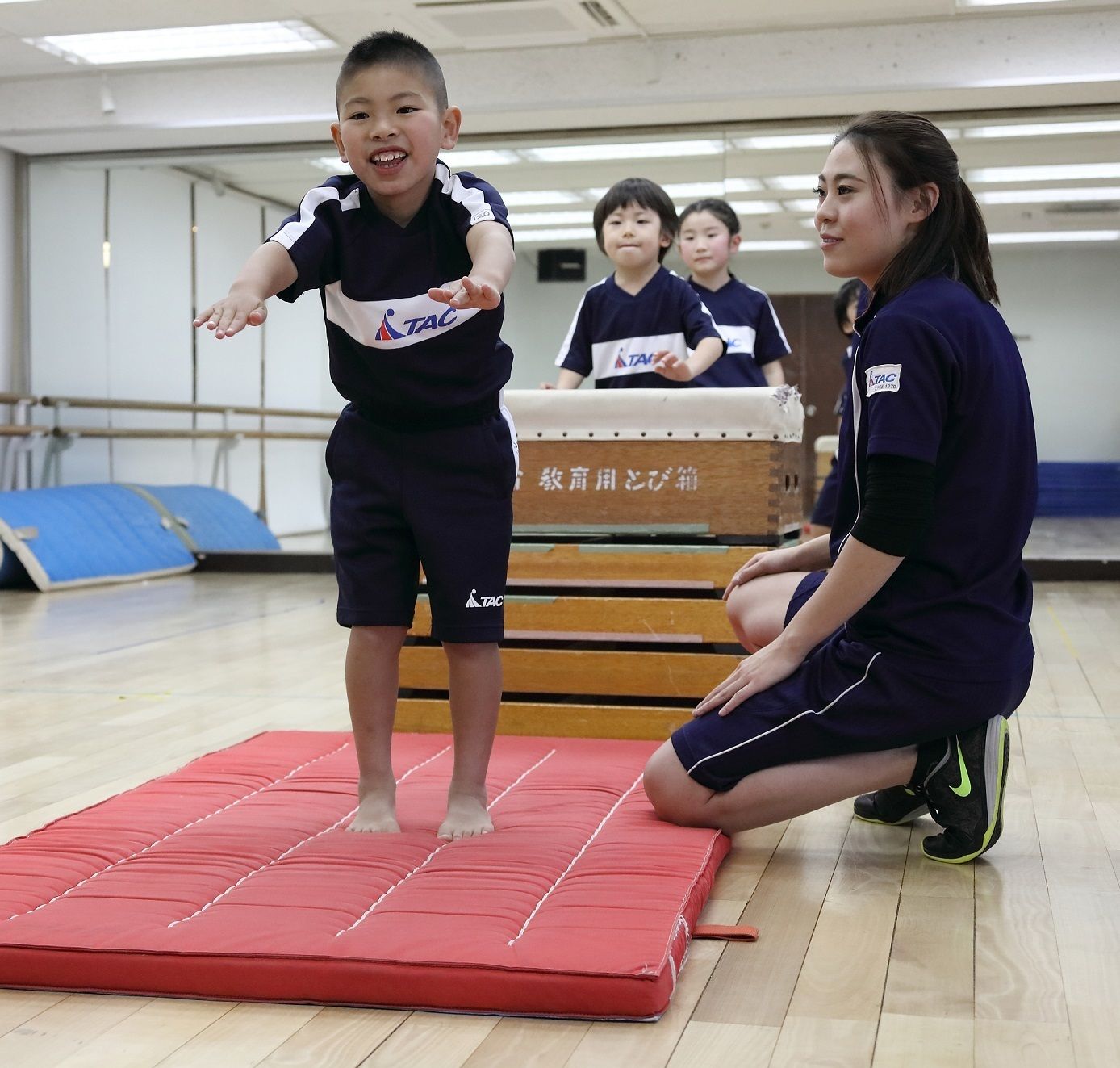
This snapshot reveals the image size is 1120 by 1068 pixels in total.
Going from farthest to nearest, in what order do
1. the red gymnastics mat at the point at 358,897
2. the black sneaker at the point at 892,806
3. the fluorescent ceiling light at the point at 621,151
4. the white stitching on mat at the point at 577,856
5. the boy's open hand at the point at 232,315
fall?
1. the fluorescent ceiling light at the point at 621,151
2. the black sneaker at the point at 892,806
3. the boy's open hand at the point at 232,315
4. the white stitching on mat at the point at 577,856
5. the red gymnastics mat at the point at 358,897

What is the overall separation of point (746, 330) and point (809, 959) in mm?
2868

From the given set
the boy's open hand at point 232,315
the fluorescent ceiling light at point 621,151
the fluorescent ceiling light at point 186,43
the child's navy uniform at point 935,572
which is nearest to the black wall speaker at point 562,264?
the fluorescent ceiling light at point 621,151

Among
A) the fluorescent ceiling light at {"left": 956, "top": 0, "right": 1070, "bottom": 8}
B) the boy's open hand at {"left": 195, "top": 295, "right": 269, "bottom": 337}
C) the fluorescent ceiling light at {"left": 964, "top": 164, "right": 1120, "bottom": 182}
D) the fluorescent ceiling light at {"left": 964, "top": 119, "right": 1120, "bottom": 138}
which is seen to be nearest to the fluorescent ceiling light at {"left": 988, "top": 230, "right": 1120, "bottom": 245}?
the fluorescent ceiling light at {"left": 964, "top": 164, "right": 1120, "bottom": 182}

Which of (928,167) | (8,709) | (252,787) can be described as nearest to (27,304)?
(8,709)

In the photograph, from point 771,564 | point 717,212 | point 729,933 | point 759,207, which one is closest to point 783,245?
point 759,207

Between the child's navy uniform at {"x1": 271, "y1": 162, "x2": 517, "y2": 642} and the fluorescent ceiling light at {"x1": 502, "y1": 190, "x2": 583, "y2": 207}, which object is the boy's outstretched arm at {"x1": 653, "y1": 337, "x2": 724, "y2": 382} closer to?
the child's navy uniform at {"x1": 271, "y1": 162, "x2": 517, "y2": 642}

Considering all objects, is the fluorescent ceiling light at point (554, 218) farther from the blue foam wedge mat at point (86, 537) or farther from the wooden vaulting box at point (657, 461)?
the wooden vaulting box at point (657, 461)

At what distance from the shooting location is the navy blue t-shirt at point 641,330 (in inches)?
139

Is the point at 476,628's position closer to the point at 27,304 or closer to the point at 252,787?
the point at 252,787

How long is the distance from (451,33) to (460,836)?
4942 mm

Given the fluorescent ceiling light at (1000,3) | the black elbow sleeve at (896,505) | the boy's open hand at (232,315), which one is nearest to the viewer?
the boy's open hand at (232,315)

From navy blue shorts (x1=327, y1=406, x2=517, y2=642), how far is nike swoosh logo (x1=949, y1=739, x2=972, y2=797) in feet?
2.25

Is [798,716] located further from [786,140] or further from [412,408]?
[786,140]

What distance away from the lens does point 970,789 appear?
1850 millimetres
